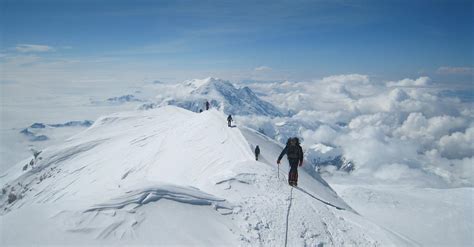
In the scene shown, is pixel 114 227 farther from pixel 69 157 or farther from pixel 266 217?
pixel 69 157

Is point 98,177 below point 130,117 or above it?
below

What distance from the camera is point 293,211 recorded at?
1416 centimetres

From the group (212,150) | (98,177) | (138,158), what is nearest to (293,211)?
(212,150)

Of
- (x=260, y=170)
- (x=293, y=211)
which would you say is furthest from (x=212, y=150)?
(x=293, y=211)

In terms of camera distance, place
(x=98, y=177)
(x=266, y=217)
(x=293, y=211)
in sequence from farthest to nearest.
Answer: (x=98, y=177) < (x=293, y=211) < (x=266, y=217)

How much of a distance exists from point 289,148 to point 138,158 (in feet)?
115

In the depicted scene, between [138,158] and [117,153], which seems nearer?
[138,158]

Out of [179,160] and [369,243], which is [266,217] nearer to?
[369,243]

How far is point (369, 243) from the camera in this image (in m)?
13.1

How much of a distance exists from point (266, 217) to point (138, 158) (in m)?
37.7

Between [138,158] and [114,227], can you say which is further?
[138,158]

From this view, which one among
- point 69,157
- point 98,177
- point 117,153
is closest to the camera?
point 98,177

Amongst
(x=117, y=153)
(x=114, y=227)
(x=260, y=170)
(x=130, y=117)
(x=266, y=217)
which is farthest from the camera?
(x=130, y=117)

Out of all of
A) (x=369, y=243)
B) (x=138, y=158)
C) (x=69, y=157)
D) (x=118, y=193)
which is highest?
(x=118, y=193)
